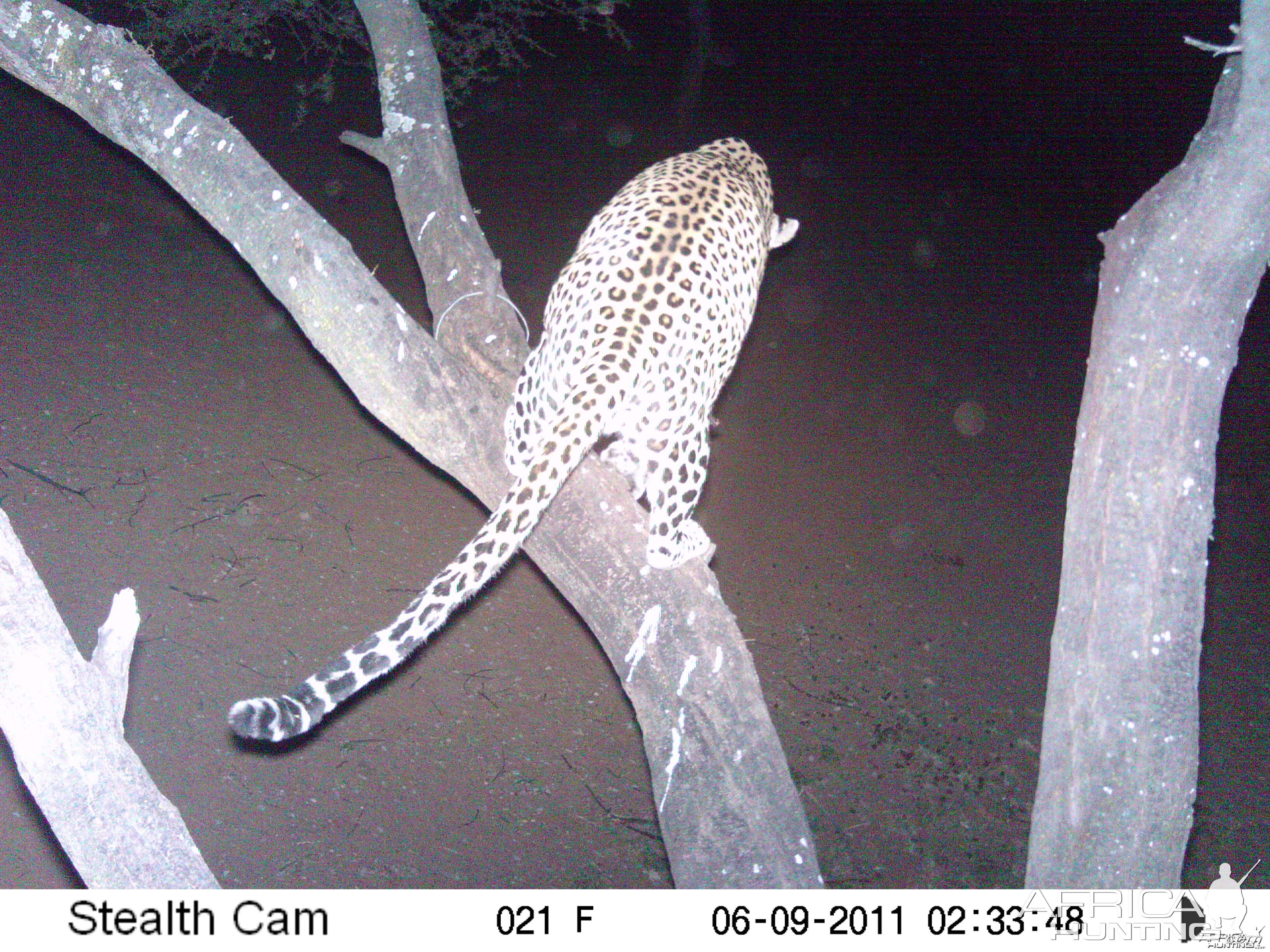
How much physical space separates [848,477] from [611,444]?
3.27m

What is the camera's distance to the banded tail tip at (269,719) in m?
1.74

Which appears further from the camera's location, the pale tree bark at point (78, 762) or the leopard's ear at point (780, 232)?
the leopard's ear at point (780, 232)

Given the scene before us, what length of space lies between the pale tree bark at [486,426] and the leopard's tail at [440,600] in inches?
8.0

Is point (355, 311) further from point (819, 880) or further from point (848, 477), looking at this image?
point (848, 477)

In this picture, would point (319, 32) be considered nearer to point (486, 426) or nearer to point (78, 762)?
point (486, 426)

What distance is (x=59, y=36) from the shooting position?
2.63 meters

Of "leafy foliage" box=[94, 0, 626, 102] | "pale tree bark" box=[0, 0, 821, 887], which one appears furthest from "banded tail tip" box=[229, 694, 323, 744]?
"leafy foliage" box=[94, 0, 626, 102]

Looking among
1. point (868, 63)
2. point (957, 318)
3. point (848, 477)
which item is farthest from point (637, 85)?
point (848, 477)

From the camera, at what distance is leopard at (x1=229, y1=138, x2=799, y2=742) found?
88.0 inches

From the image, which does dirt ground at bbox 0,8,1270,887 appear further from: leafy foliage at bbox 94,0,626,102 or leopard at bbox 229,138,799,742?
leopard at bbox 229,138,799,742

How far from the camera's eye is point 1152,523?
194 centimetres
